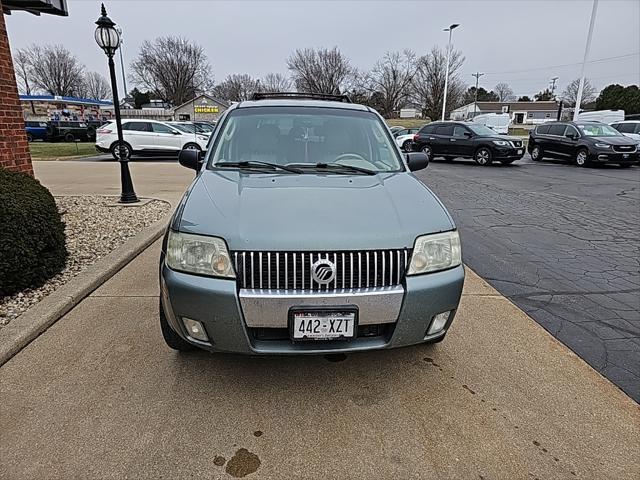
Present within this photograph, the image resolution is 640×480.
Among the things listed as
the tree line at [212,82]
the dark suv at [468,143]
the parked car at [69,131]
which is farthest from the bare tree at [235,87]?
the dark suv at [468,143]

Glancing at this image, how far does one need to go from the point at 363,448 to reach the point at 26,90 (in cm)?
8018

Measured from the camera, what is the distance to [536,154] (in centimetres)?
1736

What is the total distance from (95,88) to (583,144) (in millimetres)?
84302

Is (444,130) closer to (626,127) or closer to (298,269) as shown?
(626,127)

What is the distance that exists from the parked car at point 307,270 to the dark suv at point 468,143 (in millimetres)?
14313

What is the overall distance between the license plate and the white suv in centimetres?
1561

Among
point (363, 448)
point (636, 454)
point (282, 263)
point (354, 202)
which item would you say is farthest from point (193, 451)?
point (636, 454)

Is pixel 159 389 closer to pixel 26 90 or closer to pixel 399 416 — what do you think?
pixel 399 416

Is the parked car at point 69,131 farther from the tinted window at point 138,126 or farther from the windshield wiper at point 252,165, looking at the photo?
the windshield wiper at point 252,165

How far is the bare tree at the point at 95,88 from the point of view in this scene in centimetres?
7214

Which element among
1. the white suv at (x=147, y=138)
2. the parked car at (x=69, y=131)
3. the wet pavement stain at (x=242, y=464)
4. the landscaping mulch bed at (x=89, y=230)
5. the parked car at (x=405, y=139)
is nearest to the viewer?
the wet pavement stain at (x=242, y=464)

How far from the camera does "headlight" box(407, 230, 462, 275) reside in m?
2.18

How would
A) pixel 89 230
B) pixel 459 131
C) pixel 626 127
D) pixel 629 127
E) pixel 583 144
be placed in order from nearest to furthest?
pixel 89 230 < pixel 583 144 < pixel 459 131 < pixel 629 127 < pixel 626 127

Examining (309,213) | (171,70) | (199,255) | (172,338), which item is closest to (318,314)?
(309,213)
